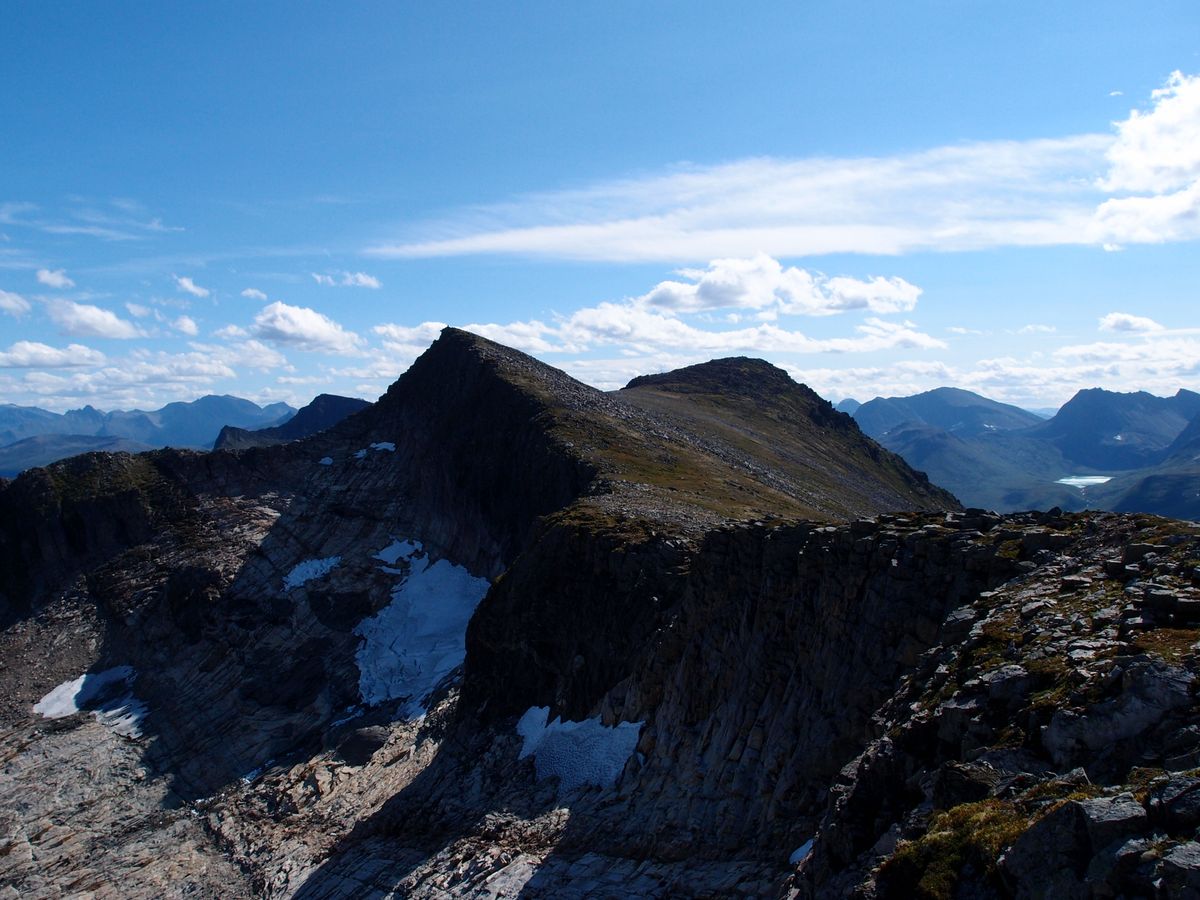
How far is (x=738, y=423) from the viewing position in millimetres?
142125

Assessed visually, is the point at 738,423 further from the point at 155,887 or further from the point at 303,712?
the point at 155,887

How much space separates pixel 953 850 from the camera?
13438 millimetres

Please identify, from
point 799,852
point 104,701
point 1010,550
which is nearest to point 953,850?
point 1010,550

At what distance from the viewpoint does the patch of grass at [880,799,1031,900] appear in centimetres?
1271

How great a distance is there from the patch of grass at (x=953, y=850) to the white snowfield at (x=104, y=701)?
245 feet

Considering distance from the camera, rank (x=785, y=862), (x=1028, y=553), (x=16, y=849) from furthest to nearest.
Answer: (x=16, y=849) < (x=785, y=862) < (x=1028, y=553)

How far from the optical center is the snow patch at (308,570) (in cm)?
8756

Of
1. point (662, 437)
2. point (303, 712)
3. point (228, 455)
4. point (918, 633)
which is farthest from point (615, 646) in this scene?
point (228, 455)

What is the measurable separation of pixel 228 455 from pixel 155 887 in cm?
6381

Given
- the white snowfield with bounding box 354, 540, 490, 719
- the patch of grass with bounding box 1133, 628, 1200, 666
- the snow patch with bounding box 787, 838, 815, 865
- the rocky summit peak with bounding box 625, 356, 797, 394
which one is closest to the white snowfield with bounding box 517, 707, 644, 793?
the snow patch with bounding box 787, 838, 815, 865

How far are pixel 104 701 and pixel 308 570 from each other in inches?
836

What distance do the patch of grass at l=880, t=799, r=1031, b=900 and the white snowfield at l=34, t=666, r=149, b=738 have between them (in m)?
74.6

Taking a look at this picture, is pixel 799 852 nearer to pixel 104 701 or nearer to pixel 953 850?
pixel 953 850

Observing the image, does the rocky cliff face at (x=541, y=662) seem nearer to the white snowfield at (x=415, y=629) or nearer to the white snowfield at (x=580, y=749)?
the white snowfield at (x=580, y=749)
